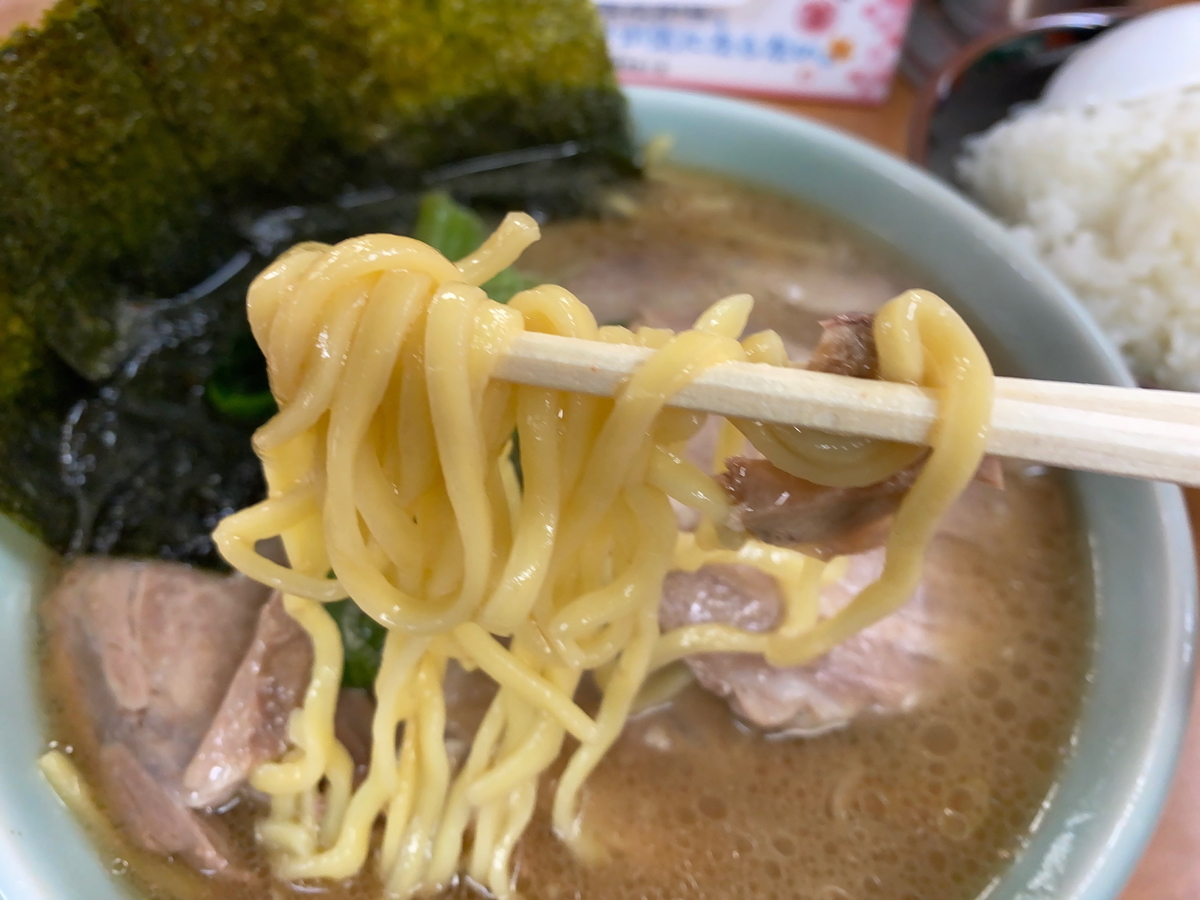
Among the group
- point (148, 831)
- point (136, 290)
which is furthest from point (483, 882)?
point (136, 290)

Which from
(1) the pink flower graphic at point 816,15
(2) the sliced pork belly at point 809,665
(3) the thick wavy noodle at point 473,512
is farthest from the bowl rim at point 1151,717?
(1) the pink flower graphic at point 816,15

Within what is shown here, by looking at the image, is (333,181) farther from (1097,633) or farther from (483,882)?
(1097,633)

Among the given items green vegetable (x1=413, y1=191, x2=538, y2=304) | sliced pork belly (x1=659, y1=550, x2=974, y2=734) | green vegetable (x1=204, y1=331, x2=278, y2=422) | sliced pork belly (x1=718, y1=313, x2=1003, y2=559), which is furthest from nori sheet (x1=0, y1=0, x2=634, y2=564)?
sliced pork belly (x1=718, y1=313, x2=1003, y2=559)

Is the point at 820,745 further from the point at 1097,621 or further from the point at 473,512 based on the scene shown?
the point at 473,512

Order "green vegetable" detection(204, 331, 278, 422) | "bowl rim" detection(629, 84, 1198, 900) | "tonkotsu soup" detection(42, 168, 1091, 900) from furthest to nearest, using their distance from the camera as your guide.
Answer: "green vegetable" detection(204, 331, 278, 422), "tonkotsu soup" detection(42, 168, 1091, 900), "bowl rim" detection(629, 84, 1198, 900)

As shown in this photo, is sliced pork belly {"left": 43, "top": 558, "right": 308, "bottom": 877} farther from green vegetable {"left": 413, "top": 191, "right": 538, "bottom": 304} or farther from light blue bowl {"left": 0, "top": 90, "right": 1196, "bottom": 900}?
green vegetable {"left": 413, "top": 191, "right": 538, "bottom": 304}
